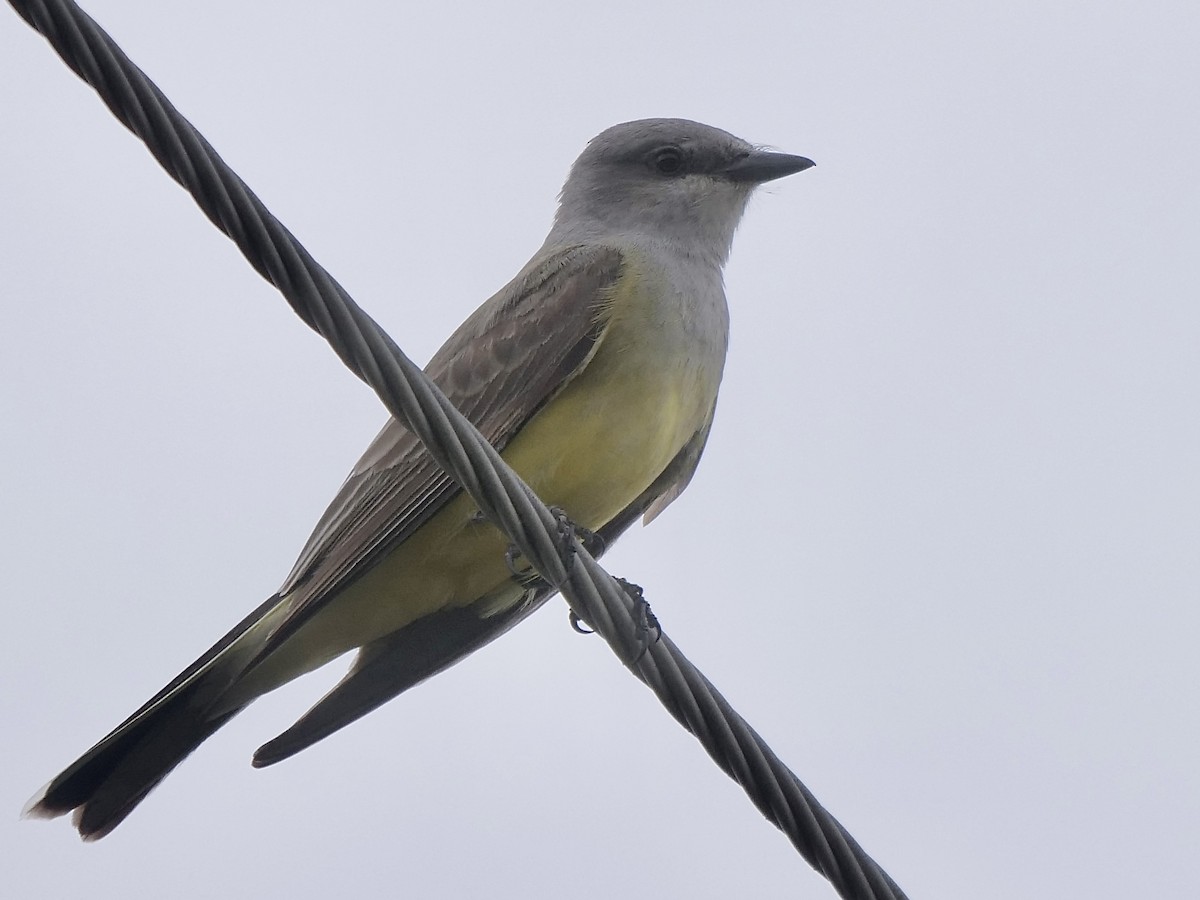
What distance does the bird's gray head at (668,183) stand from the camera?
6508 millimetres

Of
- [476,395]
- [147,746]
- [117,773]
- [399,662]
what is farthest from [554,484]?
[117,773]


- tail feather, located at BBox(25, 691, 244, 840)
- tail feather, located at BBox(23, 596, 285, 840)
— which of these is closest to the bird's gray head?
tail feather, located at BBox(23, 596, 285, 840)

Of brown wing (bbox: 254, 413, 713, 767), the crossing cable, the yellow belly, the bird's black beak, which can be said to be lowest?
the crossing cable

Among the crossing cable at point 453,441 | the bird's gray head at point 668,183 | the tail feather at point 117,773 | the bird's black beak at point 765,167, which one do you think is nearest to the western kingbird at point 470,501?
the tail feather at point 117,773

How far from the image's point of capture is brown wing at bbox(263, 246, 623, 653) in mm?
4969

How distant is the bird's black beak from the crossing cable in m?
3.17

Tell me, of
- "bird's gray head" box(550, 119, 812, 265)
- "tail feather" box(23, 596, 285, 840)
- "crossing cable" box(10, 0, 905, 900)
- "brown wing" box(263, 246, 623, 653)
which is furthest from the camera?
"bird's gray head" box(550, 119, 812, 265)

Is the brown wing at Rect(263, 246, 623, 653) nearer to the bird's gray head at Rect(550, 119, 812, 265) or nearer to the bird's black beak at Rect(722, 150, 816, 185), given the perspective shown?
the bird's gray head at Rect(550, 119, 812, 265)

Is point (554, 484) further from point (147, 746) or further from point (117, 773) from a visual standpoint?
point (117, 773)

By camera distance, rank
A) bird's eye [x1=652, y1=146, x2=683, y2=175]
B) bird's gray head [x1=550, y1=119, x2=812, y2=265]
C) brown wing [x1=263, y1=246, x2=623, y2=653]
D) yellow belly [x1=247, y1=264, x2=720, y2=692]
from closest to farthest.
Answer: brown wing [x1=263, y1=246, x2=623, y2=653] < yellow belly [x1=247, y1=264, x2=720, y2=692] < bird's gray head [x1=550, y1=119, x2=812, y2=265] < bird's eye [x1=652, y1=146, x2=683, y2=175]

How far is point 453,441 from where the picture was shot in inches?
123

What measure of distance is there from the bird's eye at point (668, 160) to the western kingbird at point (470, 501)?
3.02 ft

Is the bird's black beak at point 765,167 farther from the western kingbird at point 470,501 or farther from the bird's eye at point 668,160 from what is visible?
the western kingbird at point 470,501

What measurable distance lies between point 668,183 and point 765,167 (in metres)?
0.42
